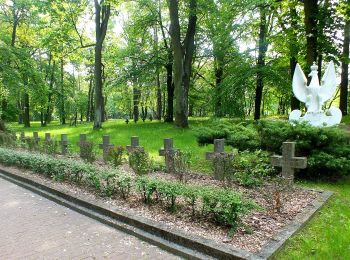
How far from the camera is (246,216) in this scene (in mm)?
4699

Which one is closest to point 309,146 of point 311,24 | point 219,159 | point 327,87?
point 219,159

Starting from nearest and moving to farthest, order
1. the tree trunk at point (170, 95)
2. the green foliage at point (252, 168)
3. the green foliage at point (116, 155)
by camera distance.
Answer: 1. the green foliage at point (252, 168)
2. the green foliage at point (116, 155)
3. the tree trunk at point (170, 95)

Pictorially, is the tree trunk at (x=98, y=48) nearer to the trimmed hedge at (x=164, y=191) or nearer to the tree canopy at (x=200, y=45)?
the tree canopy at (x=200, y=45)

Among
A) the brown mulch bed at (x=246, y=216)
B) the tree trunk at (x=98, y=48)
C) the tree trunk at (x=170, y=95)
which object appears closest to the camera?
the brown mulch bed at (x=246, y=216)

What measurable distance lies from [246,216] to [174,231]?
1.12 metres

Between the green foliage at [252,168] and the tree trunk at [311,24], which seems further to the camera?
the tree trunk at [311,24]

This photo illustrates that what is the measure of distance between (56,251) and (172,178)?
3358 millimetres

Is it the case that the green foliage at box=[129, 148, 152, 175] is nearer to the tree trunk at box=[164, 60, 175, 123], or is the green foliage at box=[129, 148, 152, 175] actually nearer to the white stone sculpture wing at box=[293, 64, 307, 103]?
the white stone sculpture wing at box=[293, 64, 307, 103]

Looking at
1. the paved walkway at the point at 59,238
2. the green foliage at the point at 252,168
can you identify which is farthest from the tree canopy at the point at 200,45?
the paved walkway at the point at 59,238

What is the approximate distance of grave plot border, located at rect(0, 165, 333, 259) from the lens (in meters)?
3.75

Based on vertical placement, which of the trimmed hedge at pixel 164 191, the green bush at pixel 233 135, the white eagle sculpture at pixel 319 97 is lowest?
the trimmed hedge at pixel 164 191

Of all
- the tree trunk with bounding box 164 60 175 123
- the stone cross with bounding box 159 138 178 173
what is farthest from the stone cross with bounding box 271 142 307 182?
the tree trunk with bounding box 164 60 175 123

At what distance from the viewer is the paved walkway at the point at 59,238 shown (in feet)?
13.5

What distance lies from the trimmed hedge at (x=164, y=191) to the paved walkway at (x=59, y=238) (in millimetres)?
824
